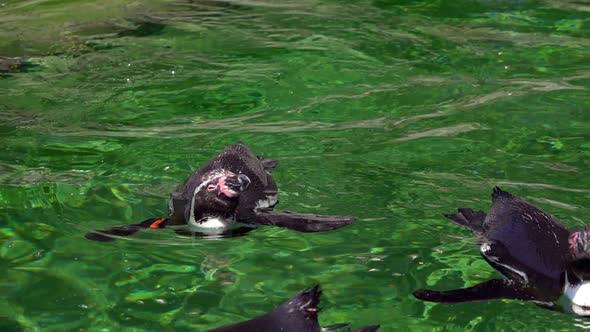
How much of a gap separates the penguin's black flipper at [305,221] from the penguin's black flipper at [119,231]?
545mm

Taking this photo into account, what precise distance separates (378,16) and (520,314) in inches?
209

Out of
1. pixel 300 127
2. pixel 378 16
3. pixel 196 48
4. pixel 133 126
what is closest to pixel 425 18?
pixel 378 16

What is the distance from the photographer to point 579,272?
431 centimetres

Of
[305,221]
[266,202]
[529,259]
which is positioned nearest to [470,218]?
[529,259]

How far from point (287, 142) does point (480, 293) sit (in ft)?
8.27

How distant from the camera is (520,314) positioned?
4.26m

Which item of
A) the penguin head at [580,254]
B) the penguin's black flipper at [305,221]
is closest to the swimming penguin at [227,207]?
Answer: the penguin's black flipper at [305,221]

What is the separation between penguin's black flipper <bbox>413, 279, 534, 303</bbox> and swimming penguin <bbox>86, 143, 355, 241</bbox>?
0.81 metres

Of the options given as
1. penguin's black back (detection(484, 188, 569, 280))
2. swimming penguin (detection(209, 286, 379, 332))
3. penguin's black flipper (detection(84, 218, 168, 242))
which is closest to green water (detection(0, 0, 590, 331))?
penguin's black flipper (detection(84, 218, 168, 242))

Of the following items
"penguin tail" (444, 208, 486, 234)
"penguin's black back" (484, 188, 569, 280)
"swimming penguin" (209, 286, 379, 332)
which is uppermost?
"swimming penguin" (209, 286, 379, 332)

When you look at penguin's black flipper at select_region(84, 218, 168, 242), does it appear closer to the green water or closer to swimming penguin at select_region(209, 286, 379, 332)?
the green water

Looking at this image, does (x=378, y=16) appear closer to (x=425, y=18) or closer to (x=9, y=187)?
(x=425, y=18)

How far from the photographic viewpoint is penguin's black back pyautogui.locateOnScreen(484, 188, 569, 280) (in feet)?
14.6

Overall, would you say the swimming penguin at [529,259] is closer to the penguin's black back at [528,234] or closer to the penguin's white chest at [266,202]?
the penguin's black back at [528,234]
